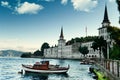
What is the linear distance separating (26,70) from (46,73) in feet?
18.1

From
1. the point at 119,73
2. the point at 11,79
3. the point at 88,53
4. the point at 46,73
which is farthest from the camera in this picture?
the point at 88,53

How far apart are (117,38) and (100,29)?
146614mm

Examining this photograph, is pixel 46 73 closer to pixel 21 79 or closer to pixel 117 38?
pixel 21 79

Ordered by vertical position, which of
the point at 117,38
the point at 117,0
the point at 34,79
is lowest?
the point at 34,79

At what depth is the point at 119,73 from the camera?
73.2 feet

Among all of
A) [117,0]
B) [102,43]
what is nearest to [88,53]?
[102,43]

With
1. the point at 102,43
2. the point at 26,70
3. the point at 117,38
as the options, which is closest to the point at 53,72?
the point at 26,70

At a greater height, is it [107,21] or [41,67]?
[107,21]

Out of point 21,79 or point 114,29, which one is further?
point 21,79

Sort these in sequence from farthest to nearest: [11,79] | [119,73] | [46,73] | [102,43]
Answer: [102,43], [46,73], [11,79], [119,73]

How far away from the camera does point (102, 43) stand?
343 ft

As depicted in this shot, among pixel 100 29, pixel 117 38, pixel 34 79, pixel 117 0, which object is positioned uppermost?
pixel 100 29

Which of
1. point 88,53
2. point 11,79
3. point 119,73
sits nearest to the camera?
point 119,73

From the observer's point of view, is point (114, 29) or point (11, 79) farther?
point (11, 79)
